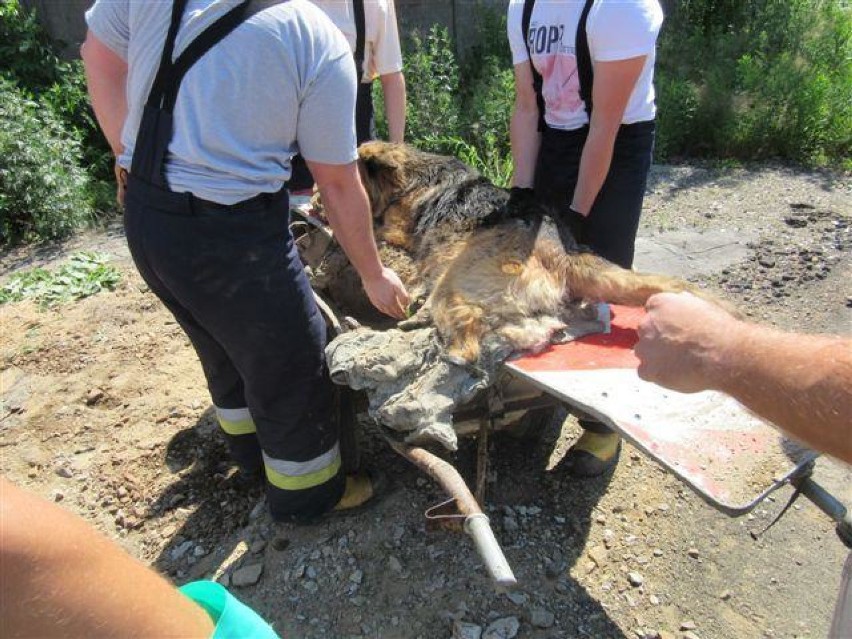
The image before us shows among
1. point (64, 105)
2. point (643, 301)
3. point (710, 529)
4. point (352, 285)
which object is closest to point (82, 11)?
point (64, 105)

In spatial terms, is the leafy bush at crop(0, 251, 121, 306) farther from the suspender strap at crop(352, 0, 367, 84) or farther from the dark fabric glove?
the dark fabric glove

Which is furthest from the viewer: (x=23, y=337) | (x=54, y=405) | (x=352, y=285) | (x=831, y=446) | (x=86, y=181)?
(x=86, y=181)

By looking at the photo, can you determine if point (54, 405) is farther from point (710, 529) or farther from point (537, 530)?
point (710, 529)

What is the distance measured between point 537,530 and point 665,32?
8.37 meters

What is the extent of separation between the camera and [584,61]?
273cm

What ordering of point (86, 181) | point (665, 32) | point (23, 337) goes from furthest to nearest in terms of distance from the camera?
point (665, 32) → point (86, 181) → point (23, 337)

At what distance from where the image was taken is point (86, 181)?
20.7 feet

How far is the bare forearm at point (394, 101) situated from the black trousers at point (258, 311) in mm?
1865

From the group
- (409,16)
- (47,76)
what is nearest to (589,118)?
(409,16)

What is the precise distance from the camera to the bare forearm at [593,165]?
271 cm

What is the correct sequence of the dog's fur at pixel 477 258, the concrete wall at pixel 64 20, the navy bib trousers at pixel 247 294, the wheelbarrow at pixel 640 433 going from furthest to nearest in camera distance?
1. the concrete wall at pixel 64 20
2. the dog's fur at pixel 477 258
3. the navy bib trousers at pixel 247 294
4. the wheelbarrow at pixel 640 433

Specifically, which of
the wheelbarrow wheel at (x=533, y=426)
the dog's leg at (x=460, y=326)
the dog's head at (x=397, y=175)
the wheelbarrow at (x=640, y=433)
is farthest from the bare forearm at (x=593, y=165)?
the wheelbarrow wheel at (x=533, y=426)

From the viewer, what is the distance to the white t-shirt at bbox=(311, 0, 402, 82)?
133 inches

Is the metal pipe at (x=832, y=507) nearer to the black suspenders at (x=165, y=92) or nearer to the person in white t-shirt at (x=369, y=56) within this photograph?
the black suspenders at (x=165, y=92)
